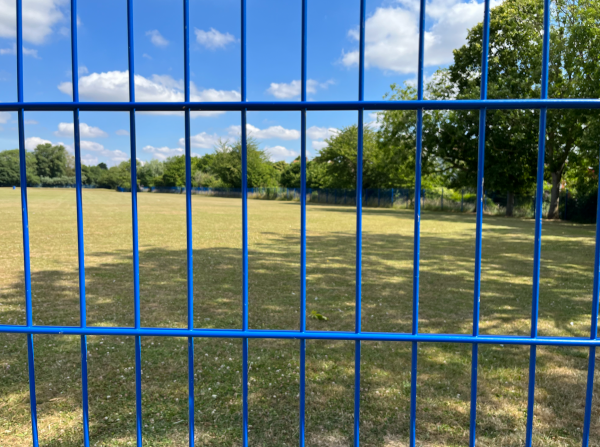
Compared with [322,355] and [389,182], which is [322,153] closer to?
[389,182]

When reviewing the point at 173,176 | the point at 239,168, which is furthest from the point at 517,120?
the point at 173,176

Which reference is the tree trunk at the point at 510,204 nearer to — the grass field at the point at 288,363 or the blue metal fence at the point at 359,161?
the grass field at the point at 288,363

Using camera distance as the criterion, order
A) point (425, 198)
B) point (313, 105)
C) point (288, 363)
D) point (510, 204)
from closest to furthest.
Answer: point (313, 105) → point (288, 363) → point (510, 204) → point (425, 198)

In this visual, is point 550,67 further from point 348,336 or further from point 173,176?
point 173,176

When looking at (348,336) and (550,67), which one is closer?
(348,336)

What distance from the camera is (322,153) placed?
166 feet

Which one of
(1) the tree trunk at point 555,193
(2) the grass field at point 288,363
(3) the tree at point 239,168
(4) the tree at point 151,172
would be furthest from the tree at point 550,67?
(4) the tree at point 151,172

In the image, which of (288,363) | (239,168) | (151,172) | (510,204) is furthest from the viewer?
(151,172)

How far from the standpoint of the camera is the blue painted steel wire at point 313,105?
1.82 meters

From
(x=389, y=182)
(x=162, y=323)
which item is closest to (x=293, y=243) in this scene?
(x=162, y=323)

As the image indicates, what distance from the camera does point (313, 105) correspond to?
189 centimetres

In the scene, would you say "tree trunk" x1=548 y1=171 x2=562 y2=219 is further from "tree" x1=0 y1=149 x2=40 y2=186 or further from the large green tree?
"tree" x1=0 y1=149 x2=40 y2=186

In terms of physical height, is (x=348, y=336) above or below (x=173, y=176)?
below

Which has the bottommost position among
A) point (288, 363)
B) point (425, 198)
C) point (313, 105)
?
point (288, 363)
